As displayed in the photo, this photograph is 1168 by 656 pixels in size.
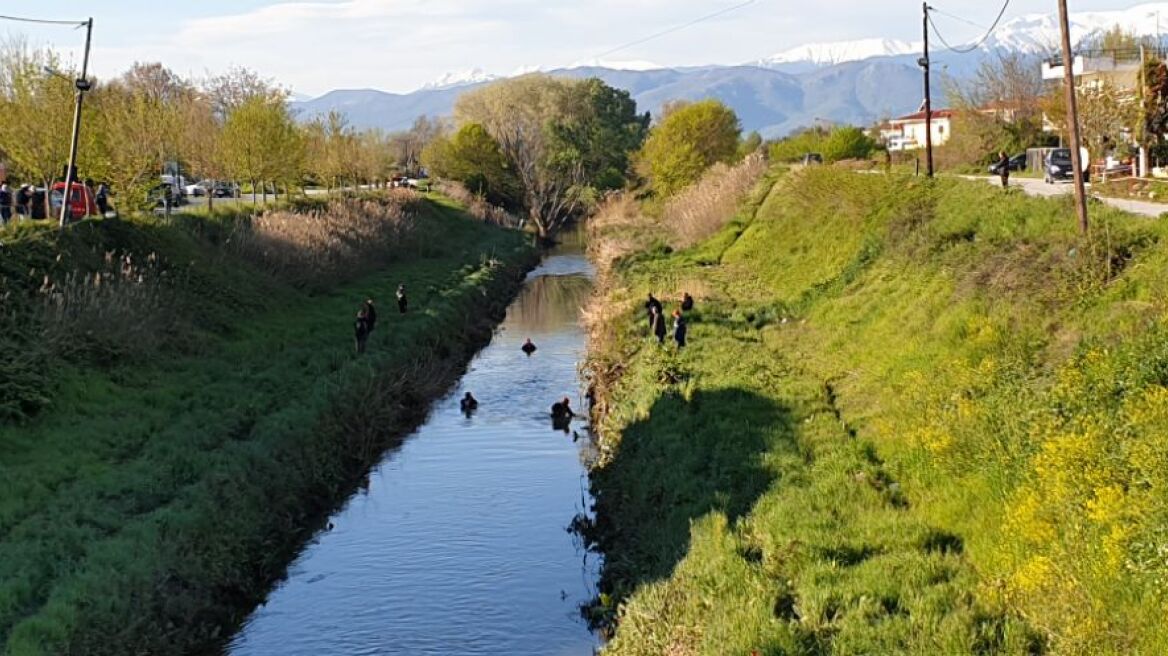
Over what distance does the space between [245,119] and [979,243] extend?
37.9 metres

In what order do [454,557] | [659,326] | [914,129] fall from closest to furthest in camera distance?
[454,557], [659,326], [914,129]

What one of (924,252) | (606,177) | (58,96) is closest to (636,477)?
(924,252)

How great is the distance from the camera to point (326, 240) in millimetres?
46656

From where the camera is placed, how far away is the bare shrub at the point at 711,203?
6019cm

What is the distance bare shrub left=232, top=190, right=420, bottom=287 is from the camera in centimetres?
4147

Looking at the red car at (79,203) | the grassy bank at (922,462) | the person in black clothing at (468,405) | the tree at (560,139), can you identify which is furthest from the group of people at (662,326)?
the tree at (560,139)

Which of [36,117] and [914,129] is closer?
[36,117]

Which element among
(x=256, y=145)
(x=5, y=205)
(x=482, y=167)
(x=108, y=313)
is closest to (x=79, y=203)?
(x=5, y=205)

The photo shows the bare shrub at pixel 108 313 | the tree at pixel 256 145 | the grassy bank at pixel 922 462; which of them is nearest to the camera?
the grassy bank at pixel 922 462

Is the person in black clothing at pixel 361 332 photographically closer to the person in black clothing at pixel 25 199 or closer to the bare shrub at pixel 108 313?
the bare shrub at pixel 108 313

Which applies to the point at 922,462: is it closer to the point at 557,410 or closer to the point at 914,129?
the point at 557,410

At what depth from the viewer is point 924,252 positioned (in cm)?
2938

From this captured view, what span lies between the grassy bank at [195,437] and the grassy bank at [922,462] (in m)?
5.73

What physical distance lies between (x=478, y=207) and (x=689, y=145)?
635 inches
